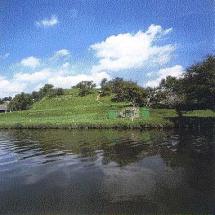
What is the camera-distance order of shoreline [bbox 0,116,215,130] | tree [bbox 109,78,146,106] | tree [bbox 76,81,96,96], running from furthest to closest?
tree [bbox 76,81,96,96] → tree [bbox 109,78,146,106] → shoreline [bbox 0,116,215,130]

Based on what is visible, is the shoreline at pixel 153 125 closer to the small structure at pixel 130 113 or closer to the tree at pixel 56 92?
the small structure at pixel 130 113

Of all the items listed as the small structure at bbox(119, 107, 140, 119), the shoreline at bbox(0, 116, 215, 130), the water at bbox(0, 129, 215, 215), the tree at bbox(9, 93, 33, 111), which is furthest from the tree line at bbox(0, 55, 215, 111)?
the water at bbox(0, 129, 215, 215)

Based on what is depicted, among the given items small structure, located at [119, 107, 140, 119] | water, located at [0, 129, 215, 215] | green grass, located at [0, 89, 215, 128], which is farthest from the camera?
small structure, located at [119, 107, 140, 119]

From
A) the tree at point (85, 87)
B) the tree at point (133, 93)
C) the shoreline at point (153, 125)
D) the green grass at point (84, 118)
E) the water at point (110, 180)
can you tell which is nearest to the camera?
the water at point (110, 180)

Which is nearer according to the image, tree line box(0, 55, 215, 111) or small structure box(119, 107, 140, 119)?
tree line box(0, 55, 215, 111)

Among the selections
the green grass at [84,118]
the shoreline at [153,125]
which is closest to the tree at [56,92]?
the green grass at [84,118]

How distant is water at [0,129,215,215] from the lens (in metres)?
16.1

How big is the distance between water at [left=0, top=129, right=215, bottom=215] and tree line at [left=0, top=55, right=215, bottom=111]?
23615 mm

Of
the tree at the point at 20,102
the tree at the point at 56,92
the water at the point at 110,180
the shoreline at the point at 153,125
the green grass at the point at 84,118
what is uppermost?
the tree at the point at 56,92

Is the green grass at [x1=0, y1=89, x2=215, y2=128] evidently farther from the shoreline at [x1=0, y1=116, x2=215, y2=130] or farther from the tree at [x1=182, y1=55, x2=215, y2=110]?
the tree at [x1=182, y1=55, x2=215, y2=110]

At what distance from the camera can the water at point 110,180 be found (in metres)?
16.1

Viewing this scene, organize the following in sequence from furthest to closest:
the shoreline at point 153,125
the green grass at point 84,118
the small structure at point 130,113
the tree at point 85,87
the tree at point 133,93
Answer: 1. the tree at point 85,87
2. the tree at point 133,93
3. the small structure at point 130,113
4. the green grass at point 84,118
5. the shoreline at point 153,125

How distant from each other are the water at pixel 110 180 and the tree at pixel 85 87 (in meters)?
87.4

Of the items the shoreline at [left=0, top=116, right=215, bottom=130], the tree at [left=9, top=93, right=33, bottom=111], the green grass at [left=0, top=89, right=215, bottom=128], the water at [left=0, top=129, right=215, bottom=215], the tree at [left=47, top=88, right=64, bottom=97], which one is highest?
the tree at [left=47, top=88, right=64, bottom=97]
